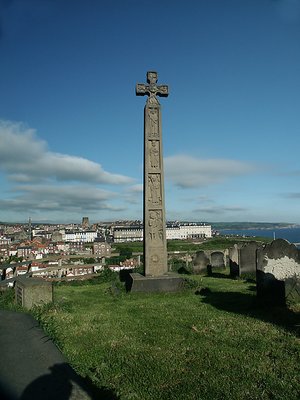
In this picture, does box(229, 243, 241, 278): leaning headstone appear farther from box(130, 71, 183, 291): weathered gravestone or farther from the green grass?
the green grass

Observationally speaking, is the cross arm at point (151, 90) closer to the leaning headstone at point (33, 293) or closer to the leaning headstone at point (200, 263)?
the leaning headstone at point (33, 293)

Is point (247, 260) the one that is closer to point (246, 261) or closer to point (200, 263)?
point (246, 261)

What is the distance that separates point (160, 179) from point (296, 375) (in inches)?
337

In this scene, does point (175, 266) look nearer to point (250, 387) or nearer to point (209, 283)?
point (209, 283)

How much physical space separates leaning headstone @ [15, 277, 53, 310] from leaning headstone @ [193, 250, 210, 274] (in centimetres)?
1044

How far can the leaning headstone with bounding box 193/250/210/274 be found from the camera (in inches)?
695

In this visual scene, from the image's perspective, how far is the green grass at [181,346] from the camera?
13.3 ft

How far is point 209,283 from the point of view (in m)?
13.4

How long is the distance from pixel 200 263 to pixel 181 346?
12.4 meters

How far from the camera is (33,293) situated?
323 inches

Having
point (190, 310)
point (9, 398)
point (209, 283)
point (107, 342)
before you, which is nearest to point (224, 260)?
point (209, 283)

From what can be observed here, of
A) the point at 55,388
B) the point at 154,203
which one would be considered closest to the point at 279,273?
the point at 154,203

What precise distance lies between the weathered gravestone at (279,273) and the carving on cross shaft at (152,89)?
23.0ft

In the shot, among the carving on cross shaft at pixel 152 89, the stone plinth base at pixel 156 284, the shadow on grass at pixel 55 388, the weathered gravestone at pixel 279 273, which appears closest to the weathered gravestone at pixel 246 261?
the stone plinth base at pixel 156 284
